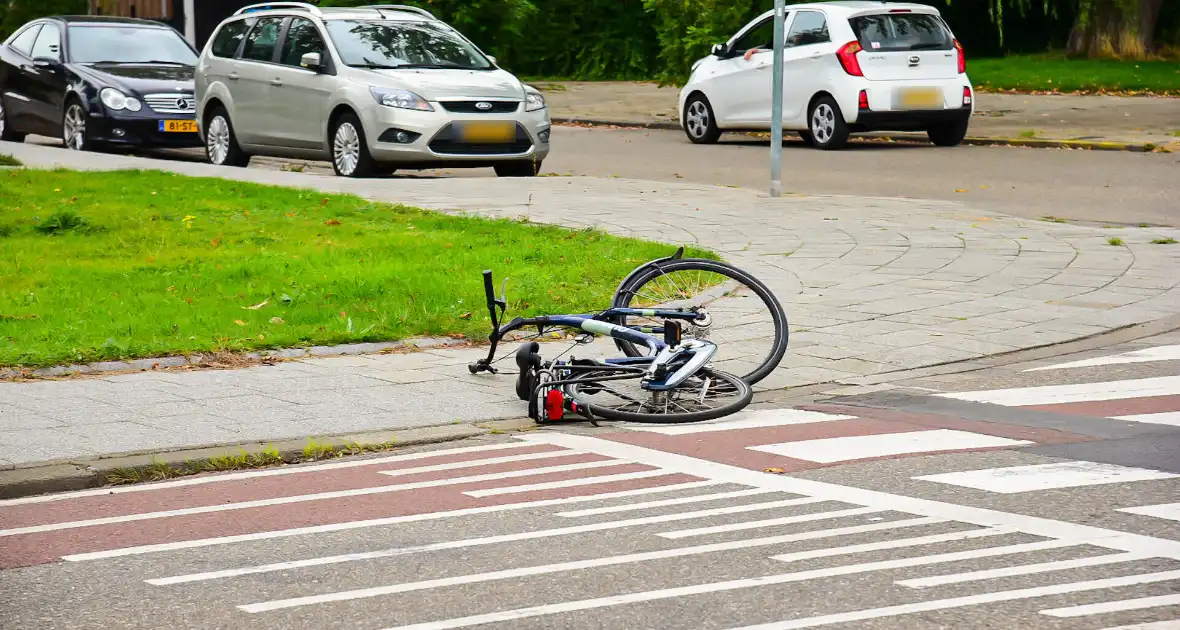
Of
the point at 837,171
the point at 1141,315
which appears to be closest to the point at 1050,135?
the point at 837,171

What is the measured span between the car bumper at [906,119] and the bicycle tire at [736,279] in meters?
12.7

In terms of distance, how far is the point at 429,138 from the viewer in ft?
54.4

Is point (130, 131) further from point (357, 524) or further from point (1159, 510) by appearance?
point (1159, 510)

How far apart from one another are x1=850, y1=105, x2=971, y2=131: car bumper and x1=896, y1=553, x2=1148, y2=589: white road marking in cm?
1590

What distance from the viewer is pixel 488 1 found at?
3822cm

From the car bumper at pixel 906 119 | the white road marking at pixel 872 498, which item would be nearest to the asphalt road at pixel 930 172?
the car bumper at pixel 906 119

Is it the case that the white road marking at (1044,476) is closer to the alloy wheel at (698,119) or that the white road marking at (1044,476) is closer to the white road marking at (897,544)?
the white road marking at (897,544)

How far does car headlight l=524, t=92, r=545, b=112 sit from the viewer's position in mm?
17250

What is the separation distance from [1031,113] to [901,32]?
6.24 meters

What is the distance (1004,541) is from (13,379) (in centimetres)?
488

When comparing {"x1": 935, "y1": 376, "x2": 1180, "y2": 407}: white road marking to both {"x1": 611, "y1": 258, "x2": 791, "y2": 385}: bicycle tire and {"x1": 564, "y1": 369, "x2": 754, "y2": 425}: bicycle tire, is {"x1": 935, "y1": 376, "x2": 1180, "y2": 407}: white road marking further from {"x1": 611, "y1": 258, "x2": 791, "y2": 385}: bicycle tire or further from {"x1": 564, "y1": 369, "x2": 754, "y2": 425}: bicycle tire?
{"x1": 564, "y1": 369, "x2": 754, "y2": 425}: bicycle tire

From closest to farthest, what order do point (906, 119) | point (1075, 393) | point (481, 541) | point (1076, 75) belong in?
point (481, 541) → point (1075, 393) → point (906, 119) → point (1076, 75)

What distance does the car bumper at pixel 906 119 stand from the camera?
20.6 meters

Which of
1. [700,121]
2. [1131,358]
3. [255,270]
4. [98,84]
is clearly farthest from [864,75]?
[1131,358]
